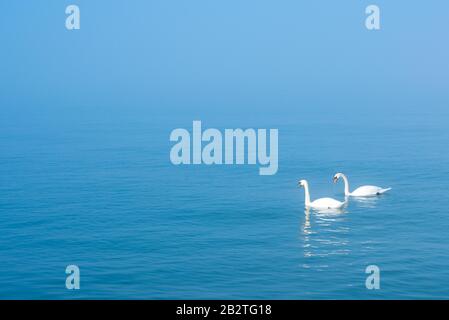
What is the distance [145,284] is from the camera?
1336 inches

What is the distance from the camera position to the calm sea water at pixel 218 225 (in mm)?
34188

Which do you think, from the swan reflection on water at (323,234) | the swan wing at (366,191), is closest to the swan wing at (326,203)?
the swan reflection on water at (323,234)

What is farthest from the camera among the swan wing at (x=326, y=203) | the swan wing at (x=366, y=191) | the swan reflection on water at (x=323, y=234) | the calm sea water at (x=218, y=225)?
the swan wing at (x=366, y=191)

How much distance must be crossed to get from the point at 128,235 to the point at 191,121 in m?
76.2

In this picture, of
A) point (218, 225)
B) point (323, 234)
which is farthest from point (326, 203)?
point (218, 225)

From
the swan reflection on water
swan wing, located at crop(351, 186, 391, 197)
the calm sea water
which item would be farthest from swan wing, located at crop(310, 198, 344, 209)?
swan wing, located at crop(351, 186, 391, 197)

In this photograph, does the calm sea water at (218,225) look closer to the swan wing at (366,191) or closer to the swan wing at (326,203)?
the swan wing at (326,203)

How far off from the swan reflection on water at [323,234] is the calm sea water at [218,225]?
0.28 feet

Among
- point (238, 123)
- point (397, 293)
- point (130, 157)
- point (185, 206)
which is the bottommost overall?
point (397, 293)

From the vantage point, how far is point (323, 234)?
4169 cm

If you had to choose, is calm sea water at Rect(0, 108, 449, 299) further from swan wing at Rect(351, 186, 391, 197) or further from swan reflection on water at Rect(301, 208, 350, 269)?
swan wing at Rect(351, 186, 391, 197)

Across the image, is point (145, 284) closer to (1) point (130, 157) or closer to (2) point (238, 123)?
(1) point (130, 157)
